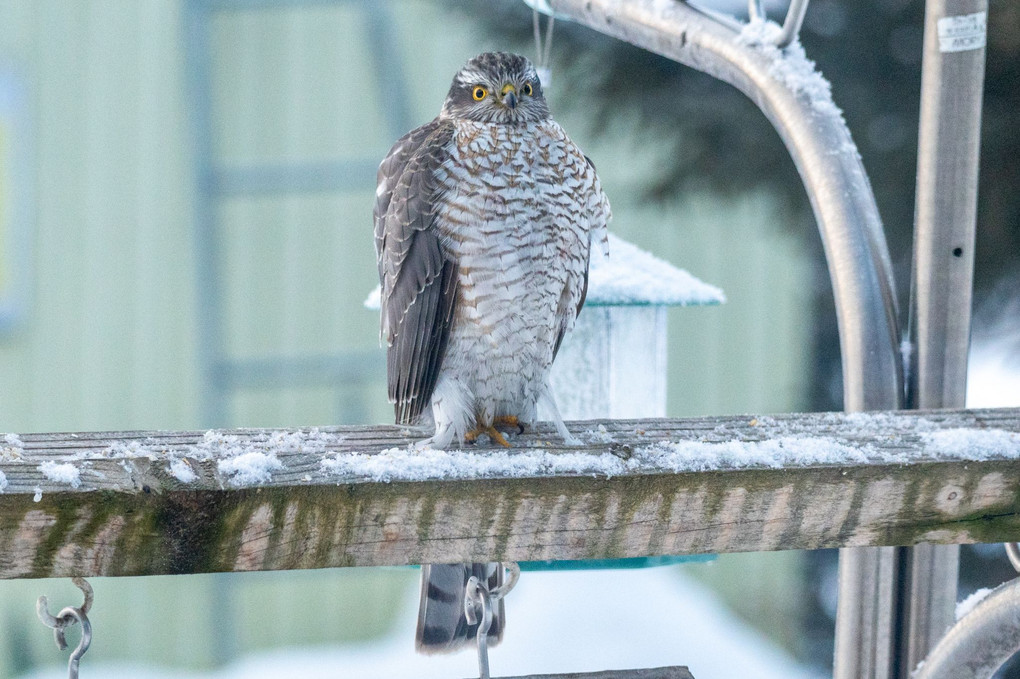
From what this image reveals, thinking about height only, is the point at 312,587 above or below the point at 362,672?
above

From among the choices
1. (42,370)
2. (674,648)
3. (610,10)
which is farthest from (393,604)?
(610,10)

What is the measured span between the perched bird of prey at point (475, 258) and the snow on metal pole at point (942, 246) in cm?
60

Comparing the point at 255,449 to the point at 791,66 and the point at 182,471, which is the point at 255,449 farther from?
the point at 791,66

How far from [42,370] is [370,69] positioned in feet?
7.52

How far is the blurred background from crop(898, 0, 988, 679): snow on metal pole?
10.8ft

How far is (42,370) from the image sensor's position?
538cm

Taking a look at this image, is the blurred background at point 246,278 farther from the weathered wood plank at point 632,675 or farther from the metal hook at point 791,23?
the weathered wood plank at point 632,675

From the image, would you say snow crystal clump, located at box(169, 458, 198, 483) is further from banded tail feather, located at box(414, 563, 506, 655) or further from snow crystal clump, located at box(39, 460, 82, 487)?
banded tail feather, located at box(414, 563, 506, 655)

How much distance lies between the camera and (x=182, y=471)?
1127 mm

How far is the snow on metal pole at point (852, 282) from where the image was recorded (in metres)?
1.70

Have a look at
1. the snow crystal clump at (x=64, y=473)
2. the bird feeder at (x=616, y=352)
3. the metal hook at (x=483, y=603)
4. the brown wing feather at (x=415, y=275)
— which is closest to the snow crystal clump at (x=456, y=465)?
the metal hook at (x=483, y=603)

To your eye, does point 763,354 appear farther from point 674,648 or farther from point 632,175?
point 674,648

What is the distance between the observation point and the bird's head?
6.21 ft

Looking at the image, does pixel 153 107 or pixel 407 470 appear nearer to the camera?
pixel 407 470
